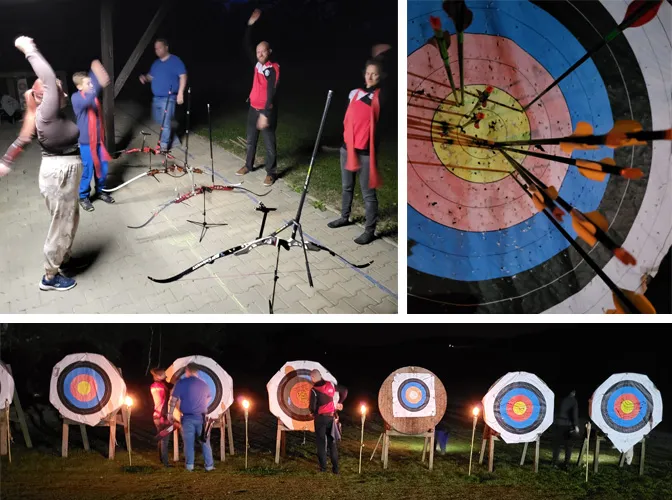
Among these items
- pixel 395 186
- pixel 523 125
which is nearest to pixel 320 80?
pixel 395 186

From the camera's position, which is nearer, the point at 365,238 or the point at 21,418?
the point at 365,238

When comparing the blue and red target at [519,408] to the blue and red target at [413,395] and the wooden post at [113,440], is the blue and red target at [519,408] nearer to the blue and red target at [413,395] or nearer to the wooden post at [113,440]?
the blue and red target at [413,395]

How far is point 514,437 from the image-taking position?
229 cm

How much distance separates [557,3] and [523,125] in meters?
0.41

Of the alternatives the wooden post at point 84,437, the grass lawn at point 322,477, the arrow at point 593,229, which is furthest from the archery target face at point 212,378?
the arrow at point 593,229

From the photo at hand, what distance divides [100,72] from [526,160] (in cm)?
146

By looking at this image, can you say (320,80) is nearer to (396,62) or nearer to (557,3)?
(396,62)

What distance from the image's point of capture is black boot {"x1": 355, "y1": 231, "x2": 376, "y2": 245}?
6.89 ft

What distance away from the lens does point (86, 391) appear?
2.23 m

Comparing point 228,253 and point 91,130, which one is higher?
point 91,130

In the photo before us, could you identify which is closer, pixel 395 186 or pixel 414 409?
pixel 395 186

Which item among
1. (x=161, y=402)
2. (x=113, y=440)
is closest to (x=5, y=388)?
(x=113, y=440)

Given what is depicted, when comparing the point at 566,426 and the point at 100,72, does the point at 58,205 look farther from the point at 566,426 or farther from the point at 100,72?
the point at 566,426

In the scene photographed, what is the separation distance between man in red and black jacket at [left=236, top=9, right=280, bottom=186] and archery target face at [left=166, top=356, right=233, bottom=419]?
69 centimetres
